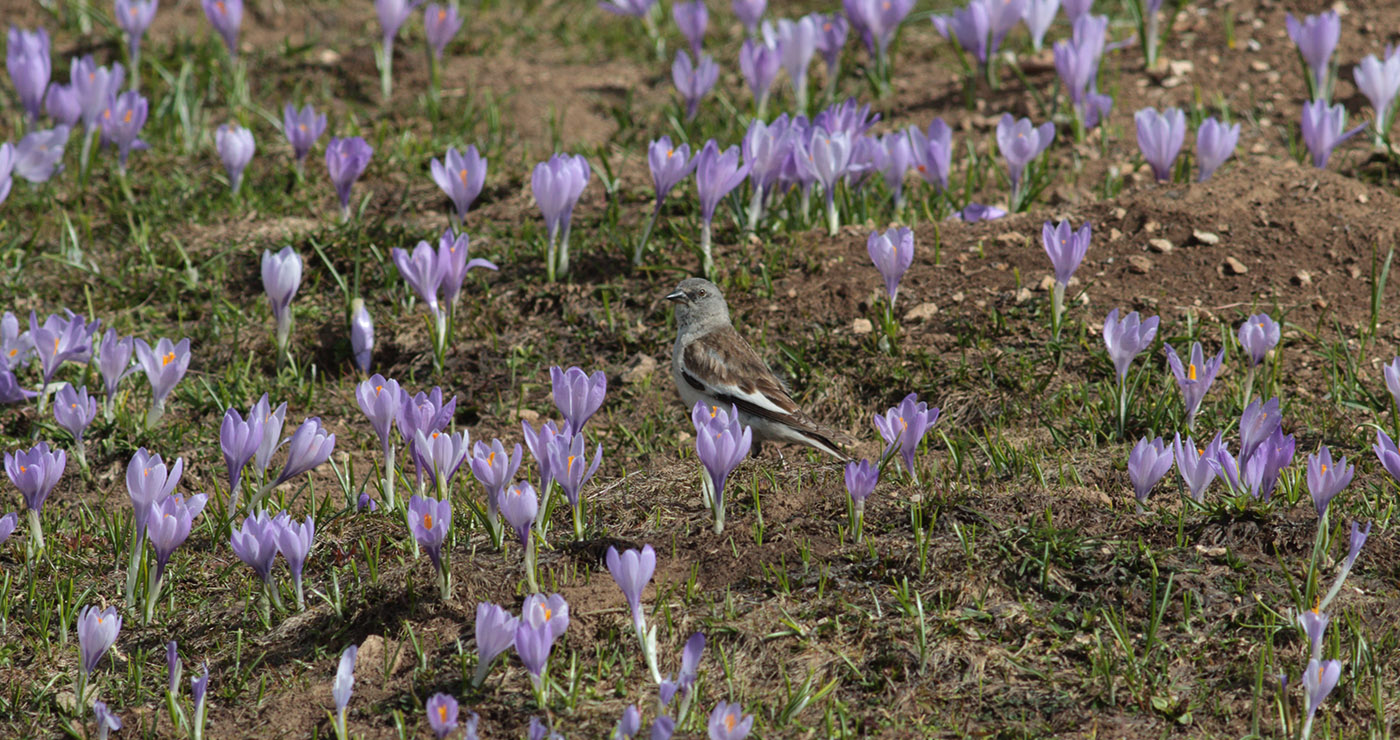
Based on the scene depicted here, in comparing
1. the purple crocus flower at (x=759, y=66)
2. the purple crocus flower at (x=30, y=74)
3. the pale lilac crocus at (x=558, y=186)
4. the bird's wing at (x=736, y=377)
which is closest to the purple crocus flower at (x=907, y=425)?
the bird's wing at (x=736, y=377)

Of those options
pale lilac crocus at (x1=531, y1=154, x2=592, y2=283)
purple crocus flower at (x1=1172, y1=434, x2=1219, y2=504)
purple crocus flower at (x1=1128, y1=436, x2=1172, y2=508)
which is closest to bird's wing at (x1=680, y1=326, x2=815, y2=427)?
pale lilac crocus at (x1=531, y1=154, x2=592, y2=283)

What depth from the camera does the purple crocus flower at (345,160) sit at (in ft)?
17.5

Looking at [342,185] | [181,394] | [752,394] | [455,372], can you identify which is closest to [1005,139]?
[752,394]

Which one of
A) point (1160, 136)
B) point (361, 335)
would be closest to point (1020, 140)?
point (1160, 136)

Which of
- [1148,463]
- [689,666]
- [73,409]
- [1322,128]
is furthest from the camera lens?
[1322,128]

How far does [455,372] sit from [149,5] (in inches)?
119

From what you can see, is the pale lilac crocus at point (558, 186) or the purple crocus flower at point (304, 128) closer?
the pale lilac crocus at point (558, 186)

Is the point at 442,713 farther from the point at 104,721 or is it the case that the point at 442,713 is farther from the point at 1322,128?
the point at 1322,128

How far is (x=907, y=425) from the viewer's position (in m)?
3.68

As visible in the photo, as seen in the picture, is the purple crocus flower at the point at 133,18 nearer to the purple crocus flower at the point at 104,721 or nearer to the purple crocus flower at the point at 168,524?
the purple crocus flower at the point at 168,524

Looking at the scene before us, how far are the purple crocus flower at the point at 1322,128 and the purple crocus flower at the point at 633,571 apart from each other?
12.1 feet

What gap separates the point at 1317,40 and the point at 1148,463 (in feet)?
10.7

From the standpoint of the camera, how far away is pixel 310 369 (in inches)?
206

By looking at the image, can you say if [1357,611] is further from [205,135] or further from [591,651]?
[205,135]
